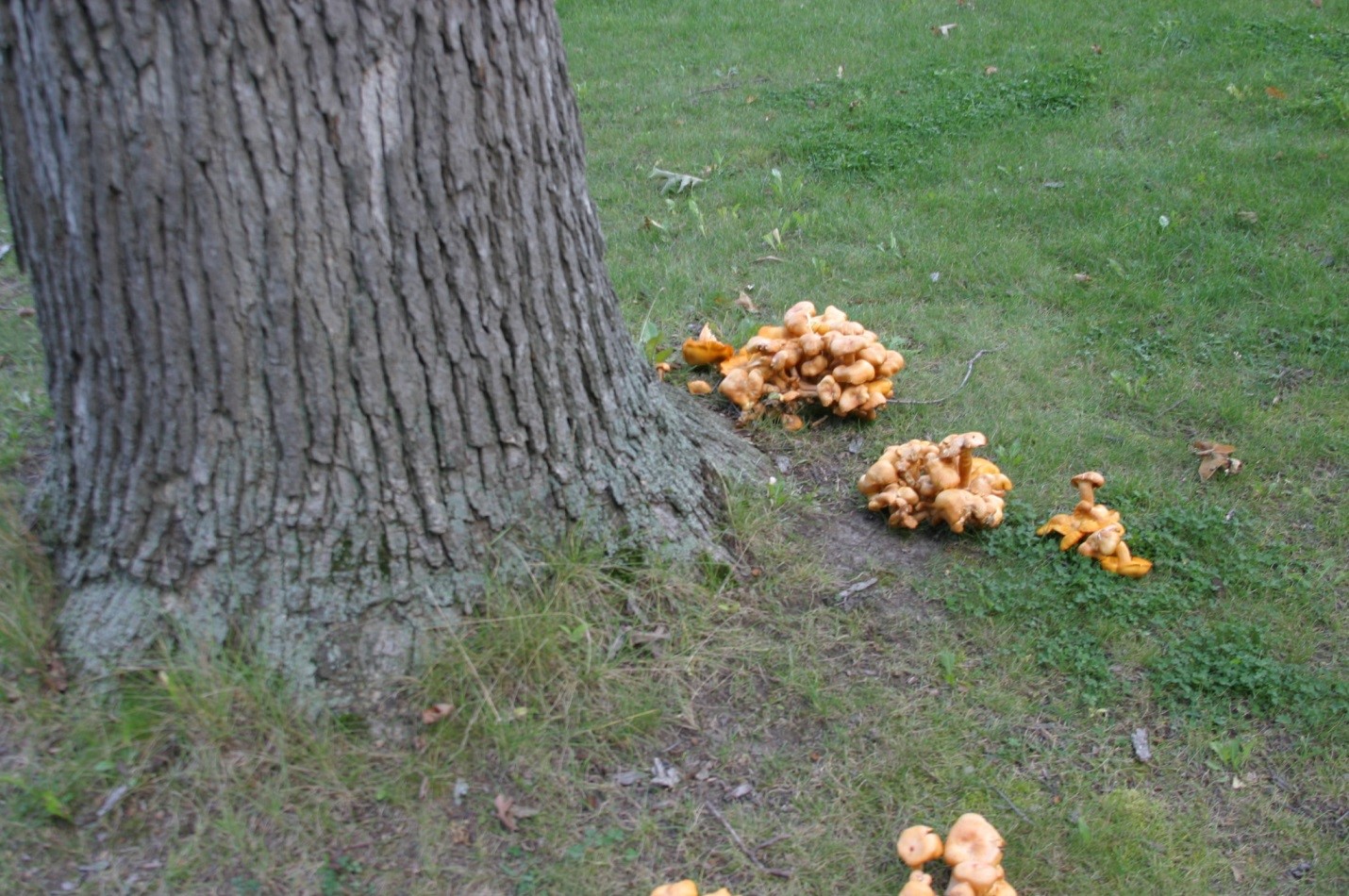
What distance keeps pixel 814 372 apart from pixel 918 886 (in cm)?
230

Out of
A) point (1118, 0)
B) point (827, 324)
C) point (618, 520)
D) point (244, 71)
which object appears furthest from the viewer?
point (1118, 0)

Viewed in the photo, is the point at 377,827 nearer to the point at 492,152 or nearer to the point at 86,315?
the point at 86,315

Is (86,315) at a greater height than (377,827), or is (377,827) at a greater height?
(86,315)

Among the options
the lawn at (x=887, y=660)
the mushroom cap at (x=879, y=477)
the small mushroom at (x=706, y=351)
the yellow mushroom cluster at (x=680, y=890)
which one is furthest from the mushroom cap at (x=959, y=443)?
the yellow mushroom cluster at (x=680, y=890)

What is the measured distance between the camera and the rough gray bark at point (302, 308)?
247 cm

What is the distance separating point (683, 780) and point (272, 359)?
1.62 meters

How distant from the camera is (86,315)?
2.71 meters

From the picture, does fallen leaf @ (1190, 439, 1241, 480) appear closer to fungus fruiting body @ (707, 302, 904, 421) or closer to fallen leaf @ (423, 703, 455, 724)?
fungus fruiting body @ (707, 302, 904, 421)

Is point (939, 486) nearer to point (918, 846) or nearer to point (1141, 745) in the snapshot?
point (1141, 745)

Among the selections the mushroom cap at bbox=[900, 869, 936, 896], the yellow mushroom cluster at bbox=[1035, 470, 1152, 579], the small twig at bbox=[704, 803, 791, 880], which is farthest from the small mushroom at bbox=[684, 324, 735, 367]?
the mushroom cap at bbox=[900, 869, 936, 896]

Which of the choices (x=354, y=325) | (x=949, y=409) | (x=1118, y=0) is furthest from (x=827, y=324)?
(x=1118, y=0)

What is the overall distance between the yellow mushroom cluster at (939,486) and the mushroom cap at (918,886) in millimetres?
1446

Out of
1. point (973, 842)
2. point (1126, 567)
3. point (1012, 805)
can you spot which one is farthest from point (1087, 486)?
point (973, 842)

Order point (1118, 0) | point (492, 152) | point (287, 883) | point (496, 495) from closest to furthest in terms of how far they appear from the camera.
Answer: point (287, 883)
point (492, 152)
point (496, 495)
point (1118, 0)
